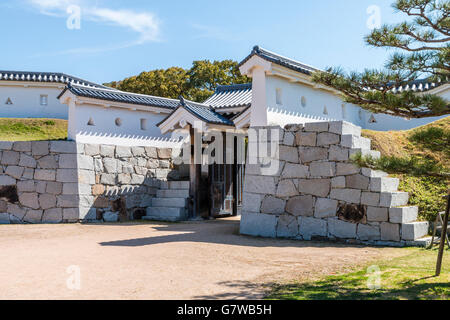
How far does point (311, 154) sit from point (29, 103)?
1490 cm

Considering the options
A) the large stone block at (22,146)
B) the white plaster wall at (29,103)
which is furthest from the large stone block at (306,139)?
the white plaster wall at (29,103)

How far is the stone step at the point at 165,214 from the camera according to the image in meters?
12.5

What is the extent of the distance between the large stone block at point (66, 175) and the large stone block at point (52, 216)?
85cm

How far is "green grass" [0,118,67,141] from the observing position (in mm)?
16578

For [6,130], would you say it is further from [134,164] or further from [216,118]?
[216,118]

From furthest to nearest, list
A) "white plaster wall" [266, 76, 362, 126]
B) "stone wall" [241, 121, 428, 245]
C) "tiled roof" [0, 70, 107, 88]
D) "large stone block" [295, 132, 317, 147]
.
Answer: "tiled roof" [0, 70, 107, 88], "white plaster wall" [266, 76, 362, 126], "large stone block" [295, 132, 317, 147], "stone wall" [241, 121, 428, 245]

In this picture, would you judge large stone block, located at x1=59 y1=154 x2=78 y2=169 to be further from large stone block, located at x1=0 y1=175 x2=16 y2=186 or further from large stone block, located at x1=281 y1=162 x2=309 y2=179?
large stone block, located at x1=281 y1=162 x2=309 y2=179

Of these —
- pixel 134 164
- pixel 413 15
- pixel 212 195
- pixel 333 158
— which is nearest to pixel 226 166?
pixel 212 195

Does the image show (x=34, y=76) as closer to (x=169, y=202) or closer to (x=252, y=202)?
(x=169, y=202)

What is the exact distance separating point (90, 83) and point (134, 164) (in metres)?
8.48

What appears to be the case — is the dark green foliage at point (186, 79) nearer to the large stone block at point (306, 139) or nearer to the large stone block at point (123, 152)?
the large stone block at point (123, 152)

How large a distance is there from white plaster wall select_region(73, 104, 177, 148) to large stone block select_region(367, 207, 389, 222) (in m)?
8.17

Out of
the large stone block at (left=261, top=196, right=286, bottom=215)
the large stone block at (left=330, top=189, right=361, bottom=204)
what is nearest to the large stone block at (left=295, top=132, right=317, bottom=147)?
the large stone block at (left=330, top=189, right=361, bottom=204)

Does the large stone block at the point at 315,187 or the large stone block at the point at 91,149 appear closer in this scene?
the large stone block at the point at 315,187
